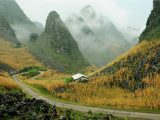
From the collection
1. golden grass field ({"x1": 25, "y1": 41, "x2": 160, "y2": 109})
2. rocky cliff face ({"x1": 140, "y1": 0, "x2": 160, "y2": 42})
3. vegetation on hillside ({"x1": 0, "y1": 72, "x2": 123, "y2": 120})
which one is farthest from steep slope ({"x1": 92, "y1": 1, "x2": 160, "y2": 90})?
vegetation on hillside ({"x1": 0, "y1": 72, "x2": 123, "y2": 120})

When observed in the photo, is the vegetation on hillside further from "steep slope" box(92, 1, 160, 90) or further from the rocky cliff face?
the rocky cliff face

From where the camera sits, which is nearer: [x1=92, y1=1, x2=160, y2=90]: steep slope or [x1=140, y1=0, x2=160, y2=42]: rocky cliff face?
[x1=92, y1=1, x2=160, y2=90]: steep slope

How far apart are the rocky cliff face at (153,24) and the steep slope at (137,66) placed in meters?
3.61

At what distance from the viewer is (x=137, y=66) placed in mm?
95000

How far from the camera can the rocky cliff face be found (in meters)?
115

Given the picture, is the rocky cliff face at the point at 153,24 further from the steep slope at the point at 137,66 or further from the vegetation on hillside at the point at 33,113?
the vegetation on hillside at the point at 33,113

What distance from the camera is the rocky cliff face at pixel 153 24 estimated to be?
11510 centimetres

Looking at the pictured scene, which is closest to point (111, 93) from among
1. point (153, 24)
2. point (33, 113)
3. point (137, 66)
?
point (137, 66)

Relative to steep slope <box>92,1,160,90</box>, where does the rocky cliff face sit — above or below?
above

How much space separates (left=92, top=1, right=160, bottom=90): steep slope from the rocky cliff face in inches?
142

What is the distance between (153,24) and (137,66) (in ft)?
97.4

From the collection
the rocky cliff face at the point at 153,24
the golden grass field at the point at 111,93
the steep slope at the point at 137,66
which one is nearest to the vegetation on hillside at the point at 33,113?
the golden grass field at the point at 111,93

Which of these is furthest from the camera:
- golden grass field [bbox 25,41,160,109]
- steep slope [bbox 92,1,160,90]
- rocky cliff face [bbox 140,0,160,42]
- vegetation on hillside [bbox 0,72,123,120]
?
rocky cliff face [bbox 140,0,160,42]

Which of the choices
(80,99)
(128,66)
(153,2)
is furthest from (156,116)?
(153,2)
